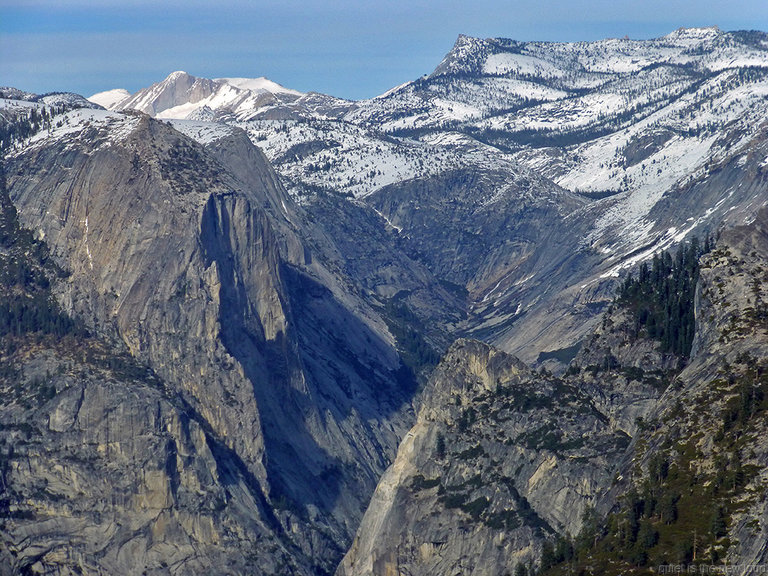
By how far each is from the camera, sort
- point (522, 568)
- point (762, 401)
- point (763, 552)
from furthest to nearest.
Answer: point (522, 568), point (762, 401), point (763, 552)

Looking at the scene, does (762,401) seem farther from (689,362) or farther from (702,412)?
(689,362)

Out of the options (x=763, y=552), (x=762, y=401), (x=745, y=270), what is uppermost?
(x=745, y=270)

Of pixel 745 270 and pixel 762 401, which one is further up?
pixel 745 270

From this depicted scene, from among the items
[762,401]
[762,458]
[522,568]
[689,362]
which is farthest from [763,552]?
[689,362]

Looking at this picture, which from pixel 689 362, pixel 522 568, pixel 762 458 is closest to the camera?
pixel 762 458

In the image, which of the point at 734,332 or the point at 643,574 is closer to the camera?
the point at 643,574

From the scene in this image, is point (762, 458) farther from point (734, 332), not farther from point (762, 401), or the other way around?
point (734, 332)

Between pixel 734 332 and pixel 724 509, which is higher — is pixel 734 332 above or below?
above

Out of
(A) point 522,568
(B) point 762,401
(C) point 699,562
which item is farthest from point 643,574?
(A) point 522,568

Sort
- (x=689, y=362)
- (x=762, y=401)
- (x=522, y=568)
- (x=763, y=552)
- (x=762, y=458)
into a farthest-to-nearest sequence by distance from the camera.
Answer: (x=689, y=362) < (x=522, y=568) < (x=762, y=401) < (x=762, y=458) < (x=763, y=552)
